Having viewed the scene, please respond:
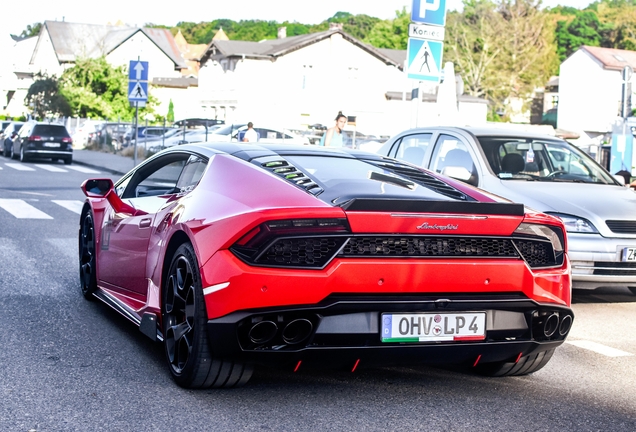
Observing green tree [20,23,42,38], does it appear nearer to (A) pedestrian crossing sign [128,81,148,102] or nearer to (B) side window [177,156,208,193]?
(A) pedestrian crossing sign [128,81,148,102]

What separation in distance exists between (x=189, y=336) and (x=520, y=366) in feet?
6.09

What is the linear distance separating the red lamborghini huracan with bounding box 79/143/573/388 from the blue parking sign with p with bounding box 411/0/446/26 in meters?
8.75

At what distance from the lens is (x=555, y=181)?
905 centimetres

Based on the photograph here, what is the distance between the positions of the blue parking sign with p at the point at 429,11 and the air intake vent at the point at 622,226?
6.07 meters

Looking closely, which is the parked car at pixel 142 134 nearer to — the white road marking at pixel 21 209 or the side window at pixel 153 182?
the white road marking at pixel 21 209

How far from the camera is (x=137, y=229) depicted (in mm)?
5805

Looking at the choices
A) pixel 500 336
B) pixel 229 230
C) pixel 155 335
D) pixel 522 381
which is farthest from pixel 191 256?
pixel 522 381

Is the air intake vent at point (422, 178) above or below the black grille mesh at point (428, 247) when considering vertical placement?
above

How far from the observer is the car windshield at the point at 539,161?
30.2ft

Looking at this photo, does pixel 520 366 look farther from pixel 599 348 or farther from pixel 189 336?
pixel 189 336

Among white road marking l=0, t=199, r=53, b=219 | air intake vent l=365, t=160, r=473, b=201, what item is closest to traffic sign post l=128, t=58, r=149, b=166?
white road marking l=0, t=199, r=53, b=219

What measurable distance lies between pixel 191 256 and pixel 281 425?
95 cm

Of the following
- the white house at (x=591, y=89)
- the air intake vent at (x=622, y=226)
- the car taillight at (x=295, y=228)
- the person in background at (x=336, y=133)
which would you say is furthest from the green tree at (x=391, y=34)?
the car taillight at (x=295, y=228)

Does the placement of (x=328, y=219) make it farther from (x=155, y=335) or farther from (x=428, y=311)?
(x=155, y=335)
